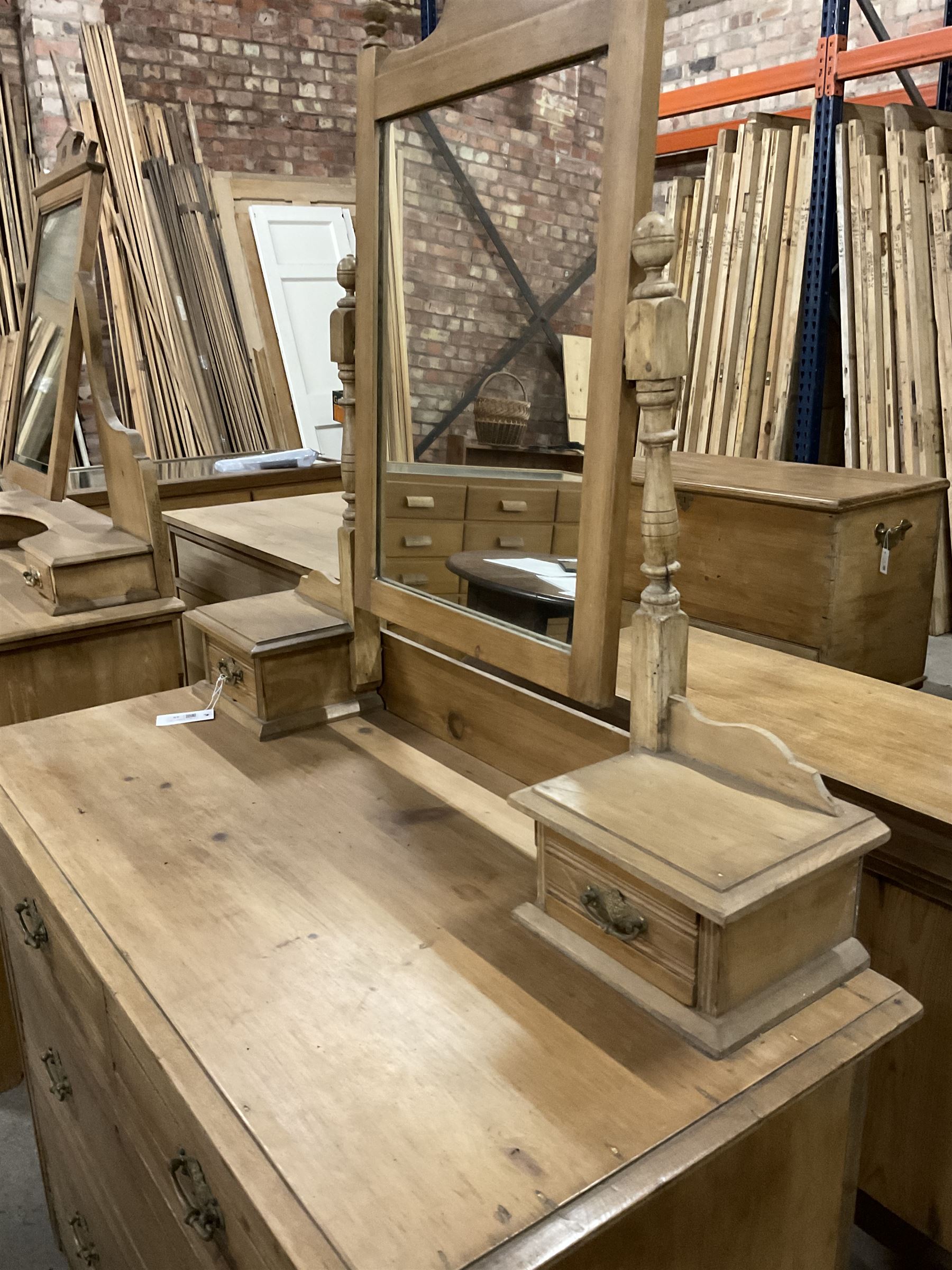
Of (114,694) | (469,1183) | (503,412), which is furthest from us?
(114,694)

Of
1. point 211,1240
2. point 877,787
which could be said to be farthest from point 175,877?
point 877,787

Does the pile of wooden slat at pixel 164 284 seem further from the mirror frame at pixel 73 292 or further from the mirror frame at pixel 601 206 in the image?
the mirror frame at pixel 601 206

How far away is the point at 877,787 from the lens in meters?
1.36

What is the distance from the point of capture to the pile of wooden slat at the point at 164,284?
4973 millimetres

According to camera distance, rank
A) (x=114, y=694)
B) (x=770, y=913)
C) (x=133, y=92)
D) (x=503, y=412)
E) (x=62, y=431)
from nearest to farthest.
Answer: (x=770, y=913), (x=503, y=412), (x=114, y=694), (x=62, y=431), (x=133, y=92)

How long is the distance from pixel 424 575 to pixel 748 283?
349 centimetres

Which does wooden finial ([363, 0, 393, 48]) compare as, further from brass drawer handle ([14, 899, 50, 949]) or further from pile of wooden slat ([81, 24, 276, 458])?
pile of wooden slat ([81, 24, 276, 458])

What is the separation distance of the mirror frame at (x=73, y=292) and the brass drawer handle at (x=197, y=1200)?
199 cm

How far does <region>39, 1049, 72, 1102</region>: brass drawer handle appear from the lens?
4.60ft

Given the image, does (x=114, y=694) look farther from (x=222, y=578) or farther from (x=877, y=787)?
(x=877, y=787)

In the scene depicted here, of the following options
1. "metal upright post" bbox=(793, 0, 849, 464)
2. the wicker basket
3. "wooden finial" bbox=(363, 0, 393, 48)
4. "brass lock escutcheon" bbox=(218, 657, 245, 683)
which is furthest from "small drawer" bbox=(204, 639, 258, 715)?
"metal upright post" bbox=(793, 0, 849, 464)

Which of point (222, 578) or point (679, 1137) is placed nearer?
point (679, 1137)

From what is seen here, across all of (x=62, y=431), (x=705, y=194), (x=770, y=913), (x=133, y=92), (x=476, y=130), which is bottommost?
(x=770, y=913)

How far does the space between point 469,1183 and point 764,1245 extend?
0.42 m
